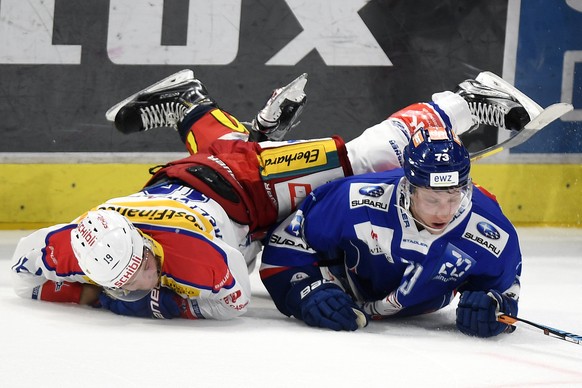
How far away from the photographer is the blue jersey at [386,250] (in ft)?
11.4

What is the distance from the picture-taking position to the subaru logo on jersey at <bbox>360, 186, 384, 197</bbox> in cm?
357

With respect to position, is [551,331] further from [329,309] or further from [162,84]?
[162,84]

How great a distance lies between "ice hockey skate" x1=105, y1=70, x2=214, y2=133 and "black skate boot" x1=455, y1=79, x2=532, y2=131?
107 cm

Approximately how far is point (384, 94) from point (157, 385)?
3.09m

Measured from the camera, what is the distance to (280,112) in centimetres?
467

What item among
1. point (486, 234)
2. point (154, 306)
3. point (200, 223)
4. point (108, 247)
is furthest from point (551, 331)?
point (108, 247)

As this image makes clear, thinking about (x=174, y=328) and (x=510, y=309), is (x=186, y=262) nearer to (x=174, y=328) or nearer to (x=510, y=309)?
(x=174, y=328)

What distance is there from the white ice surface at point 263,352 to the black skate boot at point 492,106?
2.51ft

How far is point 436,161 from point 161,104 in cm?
171

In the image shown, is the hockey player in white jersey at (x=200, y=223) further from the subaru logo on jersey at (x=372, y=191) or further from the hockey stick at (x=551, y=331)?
the hockey stick at (x=551, y=331)

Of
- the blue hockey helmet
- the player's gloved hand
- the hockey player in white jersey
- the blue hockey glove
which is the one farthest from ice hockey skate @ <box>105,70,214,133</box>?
the player's gloved hand

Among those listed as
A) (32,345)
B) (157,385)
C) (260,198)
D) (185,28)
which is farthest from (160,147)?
(157,385)

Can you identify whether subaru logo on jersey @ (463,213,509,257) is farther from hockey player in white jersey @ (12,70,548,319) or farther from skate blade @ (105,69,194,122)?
skate blade @ (105,69,194,122)

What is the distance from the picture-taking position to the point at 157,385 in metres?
2.81
